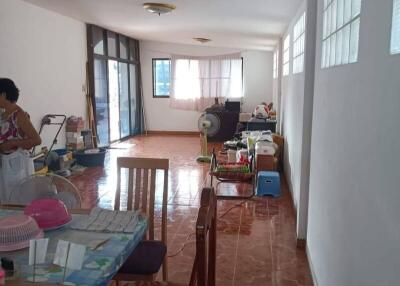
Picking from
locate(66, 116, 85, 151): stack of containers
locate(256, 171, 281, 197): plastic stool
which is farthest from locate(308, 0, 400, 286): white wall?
locate(66, 116, 85, 151): stack of containers

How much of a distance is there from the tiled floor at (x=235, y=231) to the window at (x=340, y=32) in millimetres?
1460

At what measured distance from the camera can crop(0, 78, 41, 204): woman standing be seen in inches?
106

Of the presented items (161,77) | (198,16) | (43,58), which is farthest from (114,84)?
(198,16)

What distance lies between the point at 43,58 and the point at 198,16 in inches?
88.8

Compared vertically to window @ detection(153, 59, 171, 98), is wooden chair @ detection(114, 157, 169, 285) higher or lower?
lower

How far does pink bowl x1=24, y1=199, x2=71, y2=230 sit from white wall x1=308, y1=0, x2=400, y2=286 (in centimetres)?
124

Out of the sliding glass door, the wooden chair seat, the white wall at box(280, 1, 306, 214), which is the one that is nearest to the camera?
the wooden chair seat

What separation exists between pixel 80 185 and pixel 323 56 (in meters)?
3.54

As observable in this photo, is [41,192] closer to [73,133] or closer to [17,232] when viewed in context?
[17,232]

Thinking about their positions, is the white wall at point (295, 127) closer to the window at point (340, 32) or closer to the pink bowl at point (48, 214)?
the window at point (340, 32)

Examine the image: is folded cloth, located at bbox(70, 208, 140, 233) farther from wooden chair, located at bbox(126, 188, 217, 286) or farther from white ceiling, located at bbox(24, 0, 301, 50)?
white ceiling, located at bbox(24, 0, 301, 50)

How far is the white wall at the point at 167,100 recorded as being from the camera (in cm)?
902

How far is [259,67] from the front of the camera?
9.02 metres

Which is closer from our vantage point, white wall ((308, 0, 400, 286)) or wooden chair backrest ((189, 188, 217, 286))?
white wall ((308, 0, 400, 286))
